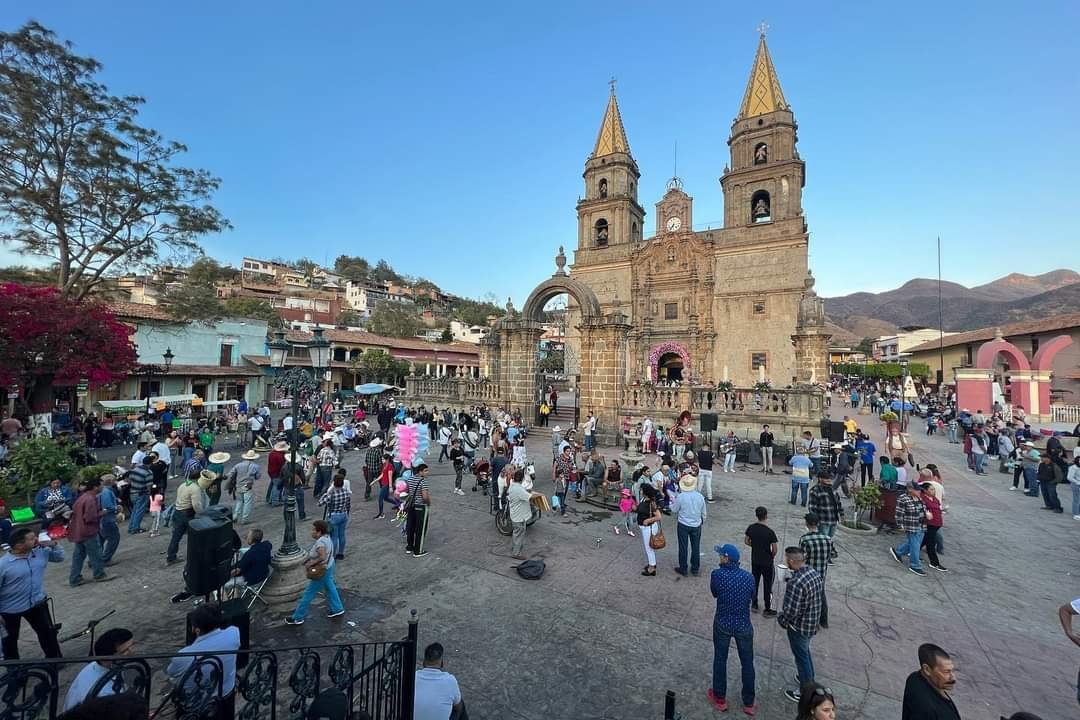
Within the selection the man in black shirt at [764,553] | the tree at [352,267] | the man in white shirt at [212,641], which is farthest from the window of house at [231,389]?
the tree at [352,267]

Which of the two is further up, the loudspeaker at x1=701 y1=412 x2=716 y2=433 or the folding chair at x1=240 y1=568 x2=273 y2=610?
the loudspeaker at x1=701 y1=412 x2=716 y2=433

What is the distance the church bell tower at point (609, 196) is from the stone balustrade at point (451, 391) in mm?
19780

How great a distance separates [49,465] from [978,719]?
649 inches

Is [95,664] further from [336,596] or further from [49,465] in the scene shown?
[49,465]

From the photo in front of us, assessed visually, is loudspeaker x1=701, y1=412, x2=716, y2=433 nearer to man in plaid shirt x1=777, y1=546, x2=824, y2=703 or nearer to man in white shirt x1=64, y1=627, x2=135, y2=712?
man in plaid shirt x1=777, y1=546, x2=824, y2=703

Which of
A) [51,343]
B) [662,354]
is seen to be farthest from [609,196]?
[51,343]

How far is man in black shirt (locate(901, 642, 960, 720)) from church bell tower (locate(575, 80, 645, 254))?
35961 millimetres

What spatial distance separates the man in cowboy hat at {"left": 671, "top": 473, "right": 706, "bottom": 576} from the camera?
22.8 feet

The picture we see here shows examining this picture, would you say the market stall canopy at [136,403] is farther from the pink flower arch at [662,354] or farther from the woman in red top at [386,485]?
the pink flower arch at [662,354]

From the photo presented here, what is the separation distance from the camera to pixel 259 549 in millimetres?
5848

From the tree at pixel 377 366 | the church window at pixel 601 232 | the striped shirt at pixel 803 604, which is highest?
the church window at pixel 601 232

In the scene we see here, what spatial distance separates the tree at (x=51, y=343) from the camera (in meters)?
14.2

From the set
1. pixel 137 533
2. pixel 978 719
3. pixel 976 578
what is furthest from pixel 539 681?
pixel 137 533

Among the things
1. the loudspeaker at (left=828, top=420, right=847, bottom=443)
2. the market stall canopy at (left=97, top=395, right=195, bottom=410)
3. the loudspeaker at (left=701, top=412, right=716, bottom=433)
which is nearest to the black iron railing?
the loudspeaker at (left=701, top=412, right=716, bottom=433)
